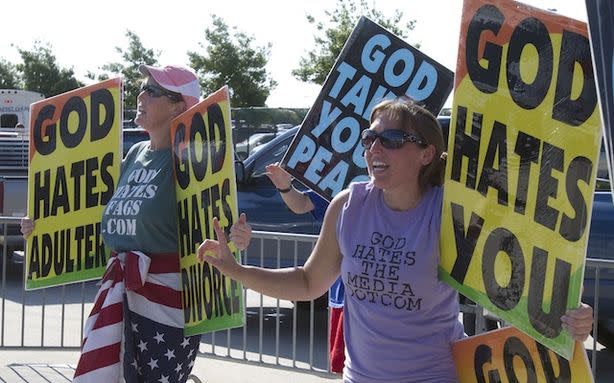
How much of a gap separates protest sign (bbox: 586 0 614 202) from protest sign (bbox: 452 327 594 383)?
0.76 metres

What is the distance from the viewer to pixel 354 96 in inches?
189

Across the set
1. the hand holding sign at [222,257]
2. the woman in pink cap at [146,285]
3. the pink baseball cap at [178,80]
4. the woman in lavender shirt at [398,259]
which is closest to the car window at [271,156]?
the pink baseball cap at [178,80]

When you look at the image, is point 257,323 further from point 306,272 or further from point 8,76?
point 8,76

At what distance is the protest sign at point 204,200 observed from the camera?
14.8 feet

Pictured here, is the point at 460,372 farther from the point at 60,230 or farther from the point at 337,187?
the point at 60,230

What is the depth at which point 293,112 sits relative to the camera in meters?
20.5

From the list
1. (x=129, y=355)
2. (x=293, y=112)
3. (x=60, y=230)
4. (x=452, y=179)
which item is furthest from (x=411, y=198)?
(x=293, y=112)

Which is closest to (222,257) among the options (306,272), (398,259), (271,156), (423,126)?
(306,272)

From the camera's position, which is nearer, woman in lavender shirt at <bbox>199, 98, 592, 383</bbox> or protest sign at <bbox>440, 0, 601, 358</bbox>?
protest sign at <bbox>440, 0, 601, 358</bbox>

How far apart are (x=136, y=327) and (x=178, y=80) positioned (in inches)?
41.5

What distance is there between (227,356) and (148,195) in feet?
8.40

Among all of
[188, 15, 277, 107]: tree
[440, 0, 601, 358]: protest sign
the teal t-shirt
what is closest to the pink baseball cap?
the teal t-shirt

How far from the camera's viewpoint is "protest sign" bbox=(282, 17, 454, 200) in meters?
4.65

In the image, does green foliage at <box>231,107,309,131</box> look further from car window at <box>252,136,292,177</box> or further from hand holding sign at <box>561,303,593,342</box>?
hand holding sign at <box>561,303,593,342</box>
